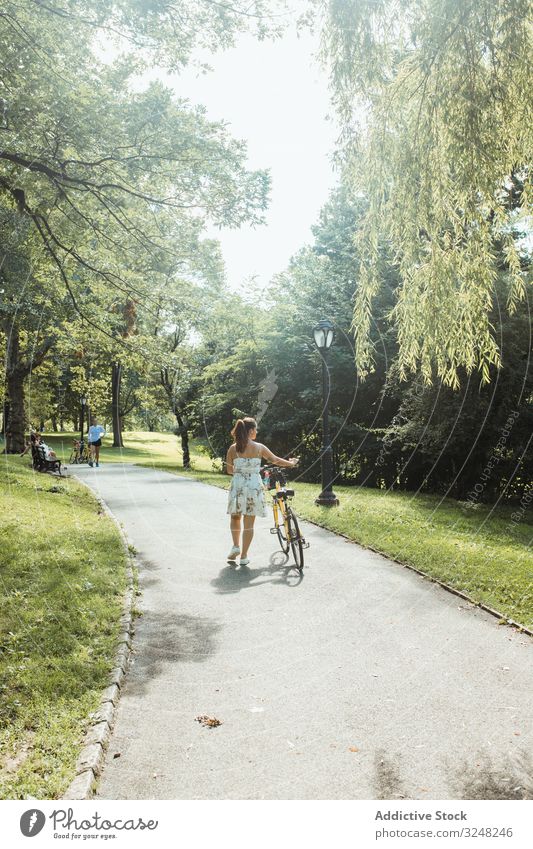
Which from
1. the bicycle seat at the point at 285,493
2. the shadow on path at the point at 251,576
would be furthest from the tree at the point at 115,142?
the shadow on path at the point at 251,576

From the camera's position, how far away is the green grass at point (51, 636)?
11.8ft

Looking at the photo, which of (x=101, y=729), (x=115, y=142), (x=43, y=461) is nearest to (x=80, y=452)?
(x=43, y=461)

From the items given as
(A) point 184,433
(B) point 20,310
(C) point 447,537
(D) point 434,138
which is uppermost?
(B) point 20,310

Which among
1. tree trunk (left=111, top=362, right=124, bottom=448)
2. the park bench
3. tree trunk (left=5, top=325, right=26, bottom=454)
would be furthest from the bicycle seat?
tree trunk (left=111, top=362, right=124, bottom=448)

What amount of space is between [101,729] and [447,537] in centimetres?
762

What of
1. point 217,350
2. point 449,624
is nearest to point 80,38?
point 449,624

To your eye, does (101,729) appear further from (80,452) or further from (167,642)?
(80,452)

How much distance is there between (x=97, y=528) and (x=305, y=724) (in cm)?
753

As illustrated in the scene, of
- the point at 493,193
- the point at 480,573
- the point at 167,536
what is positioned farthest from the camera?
the point at 167,536

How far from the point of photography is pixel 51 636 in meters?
5.52

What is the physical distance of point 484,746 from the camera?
11.8ft

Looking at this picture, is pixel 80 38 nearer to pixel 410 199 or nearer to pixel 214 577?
pixel 410 199

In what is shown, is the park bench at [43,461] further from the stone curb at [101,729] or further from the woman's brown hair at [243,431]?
the stone curb at [101,729]

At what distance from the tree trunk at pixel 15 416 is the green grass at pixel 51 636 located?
13.9 metres
